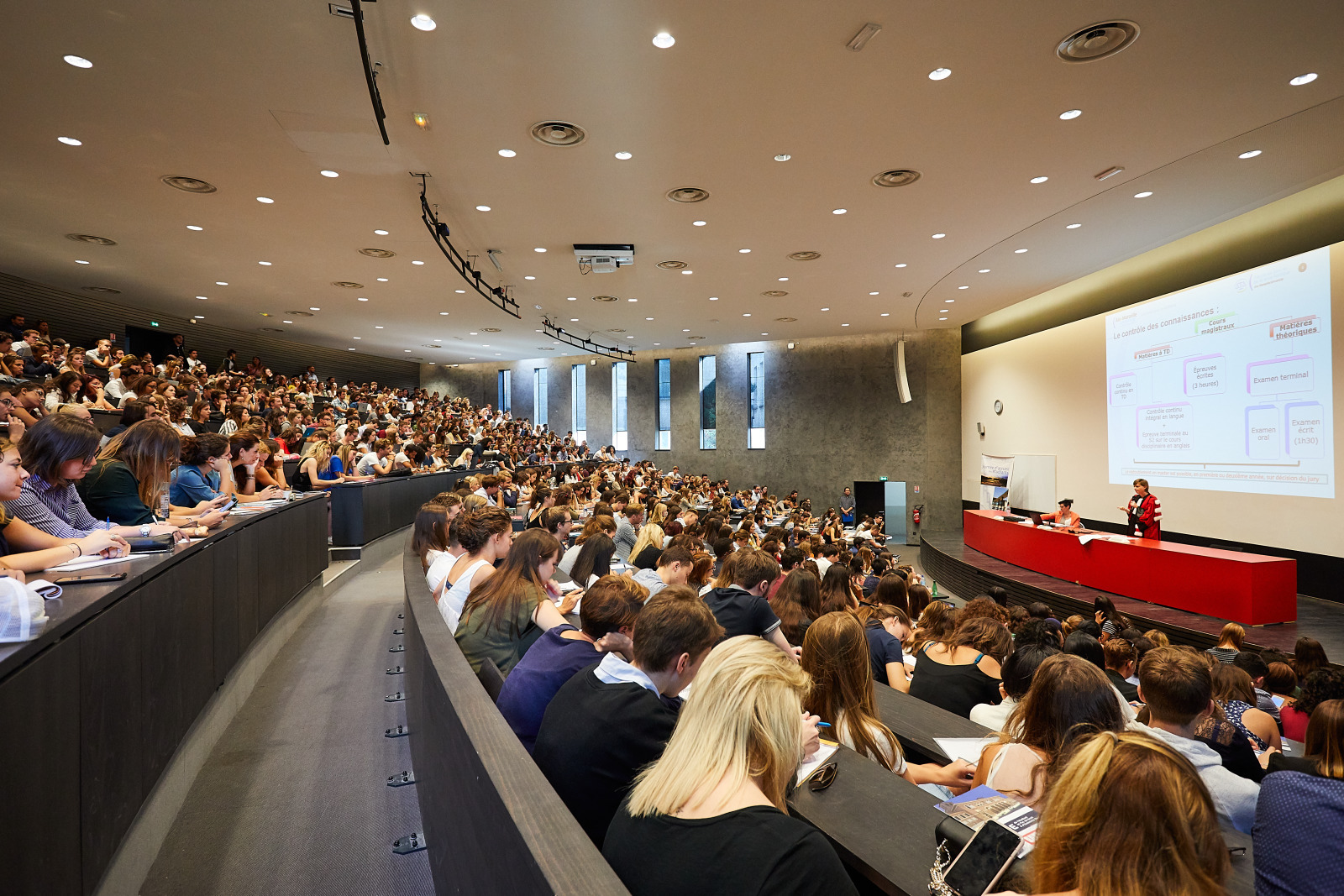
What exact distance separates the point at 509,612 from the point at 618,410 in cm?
2019

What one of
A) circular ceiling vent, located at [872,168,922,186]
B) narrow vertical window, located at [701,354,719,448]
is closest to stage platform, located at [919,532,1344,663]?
circular ceiling vent, located at [872,168,922,186]

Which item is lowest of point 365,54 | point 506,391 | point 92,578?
point 92,578

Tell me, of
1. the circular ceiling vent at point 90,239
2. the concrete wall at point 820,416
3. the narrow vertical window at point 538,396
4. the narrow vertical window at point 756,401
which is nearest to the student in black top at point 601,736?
the circular ceiling vent at point 90,239

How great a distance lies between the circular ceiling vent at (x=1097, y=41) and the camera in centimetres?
452

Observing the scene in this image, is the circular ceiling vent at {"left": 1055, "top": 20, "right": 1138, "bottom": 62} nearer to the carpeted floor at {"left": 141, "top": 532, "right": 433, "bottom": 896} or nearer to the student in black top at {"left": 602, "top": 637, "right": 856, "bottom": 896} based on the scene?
the student in black top at {"left": 602, "top": 637, "right": 856, "bottom": 896}

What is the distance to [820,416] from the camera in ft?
65.1

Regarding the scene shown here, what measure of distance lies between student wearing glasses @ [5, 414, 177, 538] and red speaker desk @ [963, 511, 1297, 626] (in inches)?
370

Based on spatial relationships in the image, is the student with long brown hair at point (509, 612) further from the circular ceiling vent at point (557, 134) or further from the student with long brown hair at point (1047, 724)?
the circular ceiling vent at point (557, 134)

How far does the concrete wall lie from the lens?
1814 cm

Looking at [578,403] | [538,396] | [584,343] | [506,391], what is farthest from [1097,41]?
[506,391]

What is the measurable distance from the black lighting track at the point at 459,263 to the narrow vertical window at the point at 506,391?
10.0m

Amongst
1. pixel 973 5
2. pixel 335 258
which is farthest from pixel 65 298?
pixel 973 5

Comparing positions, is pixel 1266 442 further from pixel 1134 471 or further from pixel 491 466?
pixel 491 466

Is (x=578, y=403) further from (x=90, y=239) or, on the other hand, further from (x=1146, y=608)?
(x=1146, y=608)
